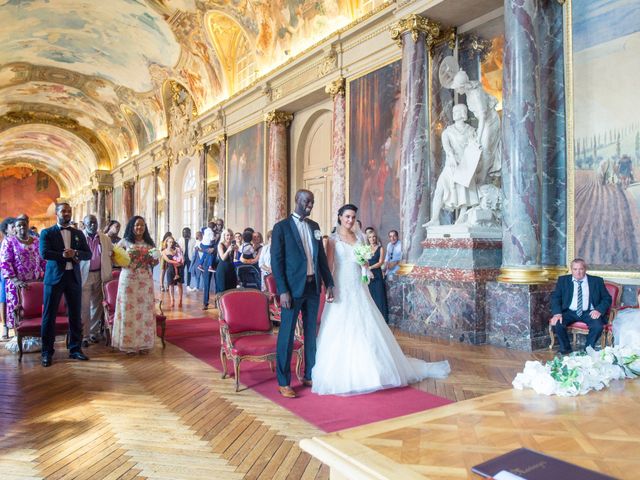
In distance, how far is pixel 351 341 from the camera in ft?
14.8

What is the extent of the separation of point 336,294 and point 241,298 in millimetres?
1028

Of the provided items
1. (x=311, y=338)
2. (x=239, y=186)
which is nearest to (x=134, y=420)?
(x=311, y=338)

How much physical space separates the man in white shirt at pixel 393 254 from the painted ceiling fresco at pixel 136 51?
4612 mm

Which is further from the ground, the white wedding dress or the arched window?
the arched window

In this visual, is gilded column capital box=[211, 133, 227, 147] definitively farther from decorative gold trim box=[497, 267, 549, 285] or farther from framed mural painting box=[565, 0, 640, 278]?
decorative gold trim box=[497, 267, 549, 285]

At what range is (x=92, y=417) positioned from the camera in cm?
389

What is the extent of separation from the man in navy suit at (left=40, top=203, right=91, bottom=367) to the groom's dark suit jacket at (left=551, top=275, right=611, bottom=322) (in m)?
5.60

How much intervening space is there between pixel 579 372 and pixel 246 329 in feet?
10.8

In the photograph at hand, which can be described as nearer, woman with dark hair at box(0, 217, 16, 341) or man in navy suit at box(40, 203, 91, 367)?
man in navy suit at box(40, 203, 91, 367)

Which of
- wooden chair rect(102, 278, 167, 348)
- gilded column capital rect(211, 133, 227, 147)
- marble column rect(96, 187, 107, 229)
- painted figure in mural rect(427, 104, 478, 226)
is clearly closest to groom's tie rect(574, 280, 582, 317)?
painted figure in mural rect(427, 104, 478, 226)

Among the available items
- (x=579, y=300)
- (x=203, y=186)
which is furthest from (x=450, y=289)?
(x=203, y=186)

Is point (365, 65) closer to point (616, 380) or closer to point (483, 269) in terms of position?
point (483, 269)

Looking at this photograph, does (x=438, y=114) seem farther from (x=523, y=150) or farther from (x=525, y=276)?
(x=525, y=276)

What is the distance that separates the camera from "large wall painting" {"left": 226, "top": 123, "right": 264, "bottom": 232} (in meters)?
14.1
